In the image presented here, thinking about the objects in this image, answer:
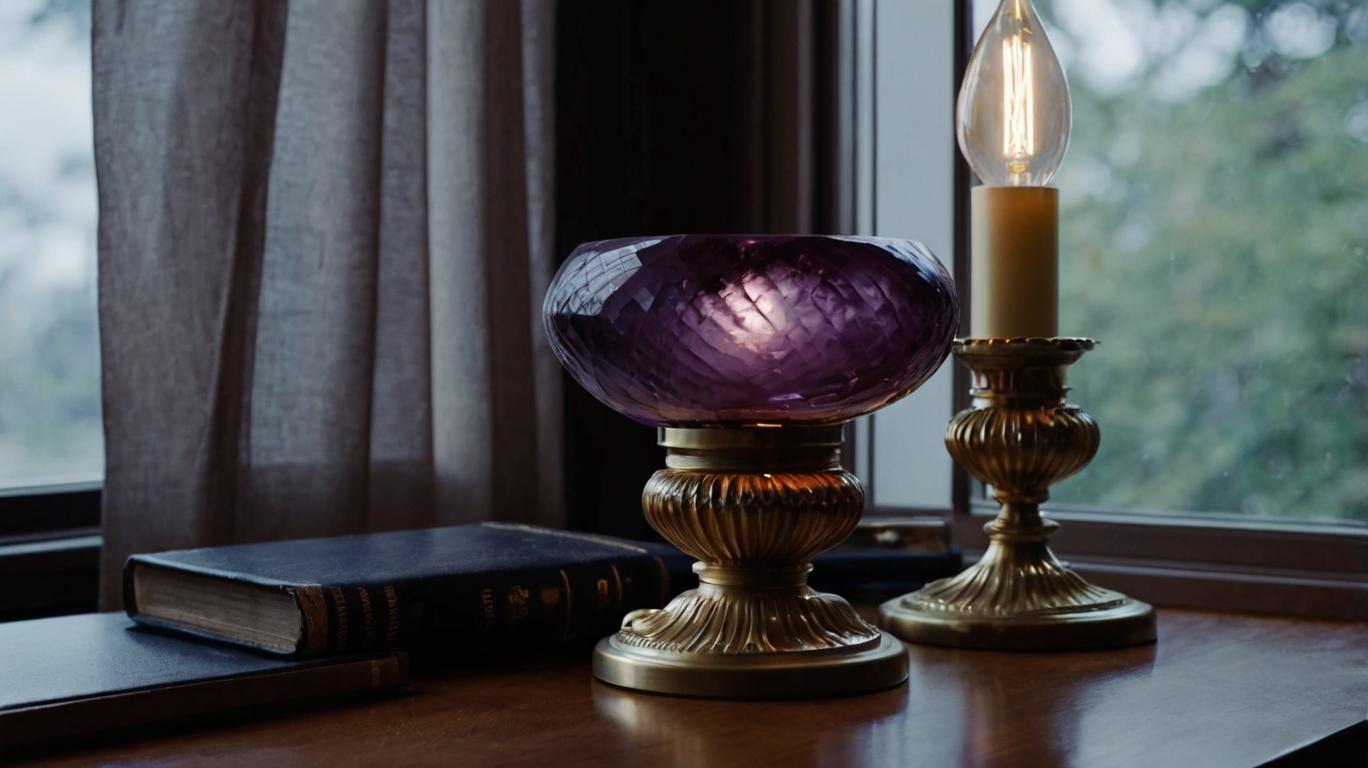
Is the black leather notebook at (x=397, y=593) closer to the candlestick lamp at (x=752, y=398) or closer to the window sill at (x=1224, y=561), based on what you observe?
the candlestick lamp at (x=752, y=398)

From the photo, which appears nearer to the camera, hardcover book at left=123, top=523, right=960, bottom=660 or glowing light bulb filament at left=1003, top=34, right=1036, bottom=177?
hardcover book at left=123, top=523, right=960, bottom=660

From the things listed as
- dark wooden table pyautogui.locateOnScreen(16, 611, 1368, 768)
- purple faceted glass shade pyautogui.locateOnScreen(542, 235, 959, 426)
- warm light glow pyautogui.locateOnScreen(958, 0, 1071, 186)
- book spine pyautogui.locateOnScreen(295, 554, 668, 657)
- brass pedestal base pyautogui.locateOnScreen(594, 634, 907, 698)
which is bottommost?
dark wooden table pyautogui.locateOnScreen(16, 611, 1368, 768)

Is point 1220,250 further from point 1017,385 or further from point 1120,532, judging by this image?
point 1017,385

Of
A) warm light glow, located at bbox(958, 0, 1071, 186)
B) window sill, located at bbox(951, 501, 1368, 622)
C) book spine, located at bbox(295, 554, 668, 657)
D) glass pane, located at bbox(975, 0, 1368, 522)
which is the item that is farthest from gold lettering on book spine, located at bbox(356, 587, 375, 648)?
glass pane, located at bbox(975, 0, 1368, 522)

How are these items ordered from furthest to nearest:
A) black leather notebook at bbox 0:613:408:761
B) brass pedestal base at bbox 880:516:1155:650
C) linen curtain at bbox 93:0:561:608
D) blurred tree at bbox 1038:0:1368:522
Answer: blurred tree at bbox 1038:0:1368:522 → linen curtain at bbox 93:0:561:608 → brass pedestal base at bbox 880:516:1155:650 → black leather notebook at bbox 0:613:408:761

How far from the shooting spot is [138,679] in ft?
2.27

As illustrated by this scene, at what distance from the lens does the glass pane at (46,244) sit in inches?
46.7

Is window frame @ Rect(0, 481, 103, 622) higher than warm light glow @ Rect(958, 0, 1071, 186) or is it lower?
lower

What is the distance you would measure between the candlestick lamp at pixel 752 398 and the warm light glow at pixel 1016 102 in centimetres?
19

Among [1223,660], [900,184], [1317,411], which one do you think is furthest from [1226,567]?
[900,184]

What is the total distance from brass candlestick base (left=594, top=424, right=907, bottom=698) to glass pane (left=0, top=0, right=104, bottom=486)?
2.09 ft

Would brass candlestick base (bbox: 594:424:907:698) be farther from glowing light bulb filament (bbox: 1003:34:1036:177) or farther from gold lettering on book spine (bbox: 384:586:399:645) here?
glowing light bulb filament (bbox: 1003:34:1036:177)

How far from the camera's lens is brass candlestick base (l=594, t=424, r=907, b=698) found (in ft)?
2.48

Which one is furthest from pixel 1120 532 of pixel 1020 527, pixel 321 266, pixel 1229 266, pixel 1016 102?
pixel 321 266
